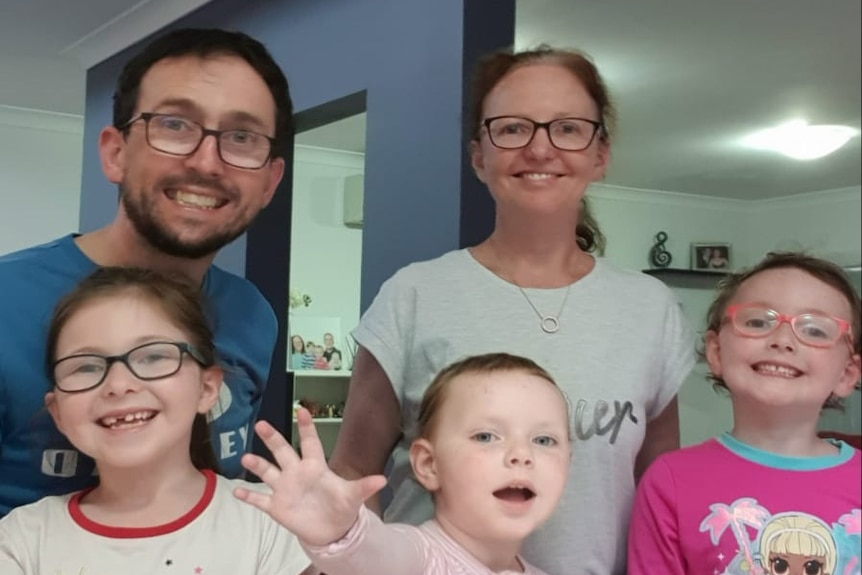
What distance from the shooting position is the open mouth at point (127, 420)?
0.74 metres

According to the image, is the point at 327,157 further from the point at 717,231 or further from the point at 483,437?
the point at 483,437

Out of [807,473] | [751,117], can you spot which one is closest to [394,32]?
[751,117]


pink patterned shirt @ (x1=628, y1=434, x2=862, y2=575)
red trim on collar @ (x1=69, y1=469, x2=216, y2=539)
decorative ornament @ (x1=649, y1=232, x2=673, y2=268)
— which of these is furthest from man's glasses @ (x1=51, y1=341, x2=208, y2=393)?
decorative ornament @ (x1=649, y1=232, x2=673, y2=268)

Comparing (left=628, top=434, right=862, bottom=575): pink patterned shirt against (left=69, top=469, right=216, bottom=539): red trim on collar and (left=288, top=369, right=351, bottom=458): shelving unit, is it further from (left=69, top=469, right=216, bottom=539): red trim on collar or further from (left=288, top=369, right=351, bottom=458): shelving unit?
(left=288, top=369, right=351, bottom=458): shelving unit

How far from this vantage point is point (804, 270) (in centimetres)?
88

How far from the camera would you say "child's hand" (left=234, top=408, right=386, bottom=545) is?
0.58 meters

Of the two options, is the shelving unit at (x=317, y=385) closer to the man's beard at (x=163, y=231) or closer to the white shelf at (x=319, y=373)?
the white shelf at (x=319, y=373)

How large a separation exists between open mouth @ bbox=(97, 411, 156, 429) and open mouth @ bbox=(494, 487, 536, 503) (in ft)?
1.01

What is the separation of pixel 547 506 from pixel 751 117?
1550 mm

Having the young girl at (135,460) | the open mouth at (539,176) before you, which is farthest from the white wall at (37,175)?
the open mouth at (539,176)

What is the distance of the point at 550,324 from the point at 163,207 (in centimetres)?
40

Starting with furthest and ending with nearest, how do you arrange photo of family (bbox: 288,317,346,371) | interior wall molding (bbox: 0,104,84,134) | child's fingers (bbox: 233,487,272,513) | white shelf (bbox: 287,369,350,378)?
1. photo of family (bbox: 288,317,346,371)
2. white shelf (bbox: 287,369,350,378)
3. interior wall molding (bbox: 0,104,84,134)
4. child's fingers (bbox: 233,487,272,513)

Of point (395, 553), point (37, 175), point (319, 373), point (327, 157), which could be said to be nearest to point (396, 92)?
point (327, 157)

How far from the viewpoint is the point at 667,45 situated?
2225mm
